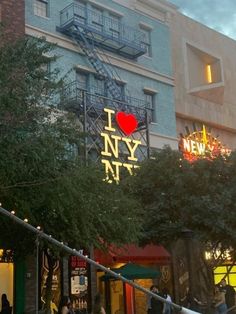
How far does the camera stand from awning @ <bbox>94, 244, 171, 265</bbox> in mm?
19094

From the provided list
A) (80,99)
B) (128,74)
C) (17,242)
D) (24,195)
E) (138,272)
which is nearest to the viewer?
(24,195)

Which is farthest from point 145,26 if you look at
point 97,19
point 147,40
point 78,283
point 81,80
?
point 78,283

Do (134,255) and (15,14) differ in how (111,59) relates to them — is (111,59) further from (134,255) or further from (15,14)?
(134,255)

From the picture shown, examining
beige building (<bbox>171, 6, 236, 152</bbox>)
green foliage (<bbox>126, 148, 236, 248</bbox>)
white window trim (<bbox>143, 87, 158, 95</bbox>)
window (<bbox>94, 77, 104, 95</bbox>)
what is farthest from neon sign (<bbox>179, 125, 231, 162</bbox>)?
green foliage (<bbox>126, 148, 236, 248</bbox>)

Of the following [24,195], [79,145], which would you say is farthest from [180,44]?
[24,195]

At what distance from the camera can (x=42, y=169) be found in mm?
12219

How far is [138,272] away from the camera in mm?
18672

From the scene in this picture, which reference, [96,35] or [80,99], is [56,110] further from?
[96,35]

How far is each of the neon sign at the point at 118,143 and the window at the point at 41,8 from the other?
213 inches

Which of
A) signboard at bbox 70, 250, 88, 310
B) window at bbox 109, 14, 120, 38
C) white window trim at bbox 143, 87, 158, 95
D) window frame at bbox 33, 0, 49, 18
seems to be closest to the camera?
signboard at bbox 70, 250, 88, 310

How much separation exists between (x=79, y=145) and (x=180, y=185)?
21.0ft

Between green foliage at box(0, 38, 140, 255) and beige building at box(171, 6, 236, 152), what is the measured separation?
16990mm

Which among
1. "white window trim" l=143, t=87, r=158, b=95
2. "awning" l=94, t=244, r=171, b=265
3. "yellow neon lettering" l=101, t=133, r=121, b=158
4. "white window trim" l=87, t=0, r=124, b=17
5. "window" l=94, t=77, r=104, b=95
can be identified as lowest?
"awning" l=94, t=244, r=171, b=265

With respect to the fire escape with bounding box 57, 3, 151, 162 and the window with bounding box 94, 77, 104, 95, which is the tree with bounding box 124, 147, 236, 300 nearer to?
the fire escape with bounding box 57, 3, 151, 162
